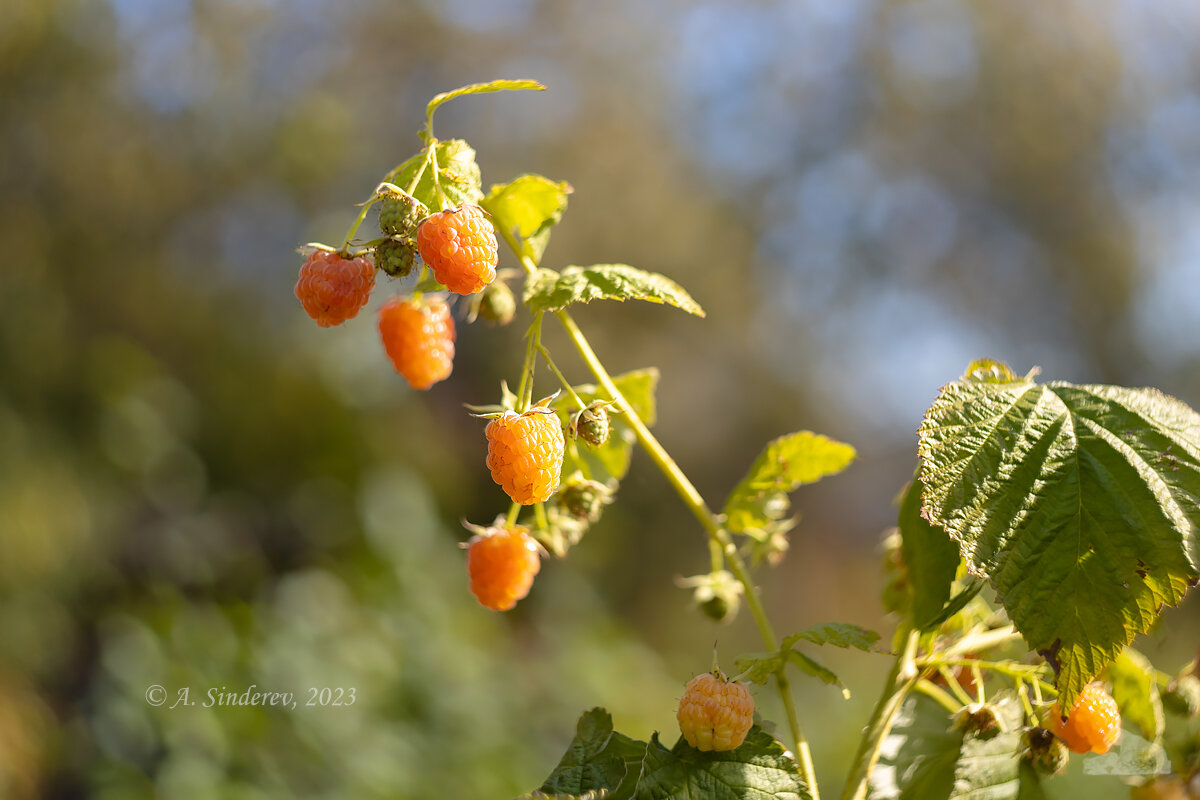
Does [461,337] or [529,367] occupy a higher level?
[461,337]

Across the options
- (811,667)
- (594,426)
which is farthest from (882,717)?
(594,426)

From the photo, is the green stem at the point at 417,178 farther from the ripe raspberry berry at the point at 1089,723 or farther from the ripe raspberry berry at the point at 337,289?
the ripe raspberry berry at the point at 1089,723

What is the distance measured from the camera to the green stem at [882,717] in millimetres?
539

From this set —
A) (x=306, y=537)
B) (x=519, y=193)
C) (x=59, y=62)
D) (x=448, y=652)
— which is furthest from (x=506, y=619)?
(x=59, y=62)

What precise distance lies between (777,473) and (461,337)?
17.5 ft

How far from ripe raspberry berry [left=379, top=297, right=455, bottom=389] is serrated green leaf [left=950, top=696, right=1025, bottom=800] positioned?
1.63 feet

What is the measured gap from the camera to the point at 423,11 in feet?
25.5

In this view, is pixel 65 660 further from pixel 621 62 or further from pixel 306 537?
pixel 621 62

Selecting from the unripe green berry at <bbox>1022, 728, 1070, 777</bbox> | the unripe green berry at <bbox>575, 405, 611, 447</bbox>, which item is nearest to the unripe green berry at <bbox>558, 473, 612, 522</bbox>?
the unripe green berry at <bbox>575, 405, 611, 447</bbox>

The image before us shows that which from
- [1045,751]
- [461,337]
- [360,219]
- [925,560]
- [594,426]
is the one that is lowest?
[1045,751]

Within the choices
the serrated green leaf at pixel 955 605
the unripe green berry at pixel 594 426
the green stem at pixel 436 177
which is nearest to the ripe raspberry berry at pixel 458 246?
the green stem at pixel 436 177

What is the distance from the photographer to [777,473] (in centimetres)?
68

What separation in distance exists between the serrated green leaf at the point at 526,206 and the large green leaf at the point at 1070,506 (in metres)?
0.29

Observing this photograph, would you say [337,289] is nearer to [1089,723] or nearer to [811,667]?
[811,667]
